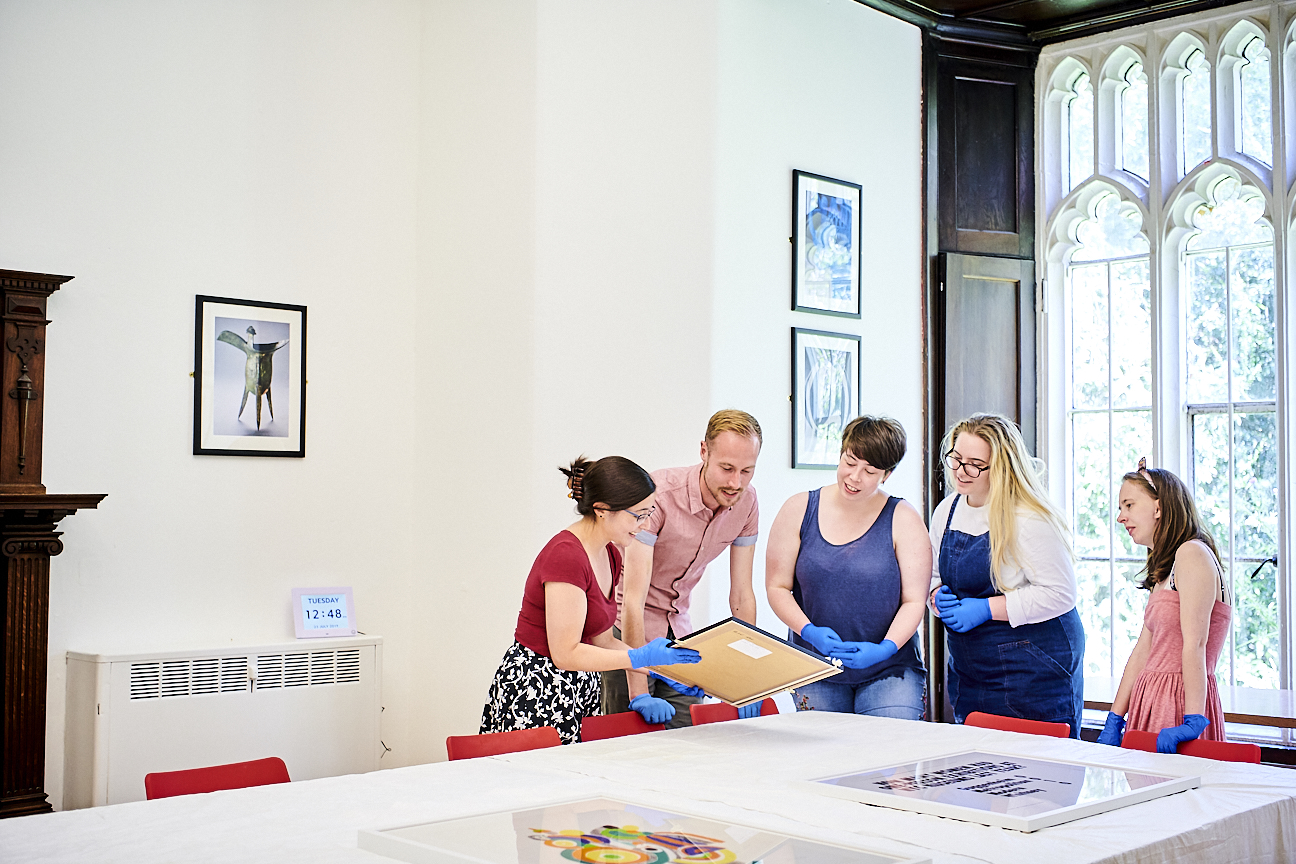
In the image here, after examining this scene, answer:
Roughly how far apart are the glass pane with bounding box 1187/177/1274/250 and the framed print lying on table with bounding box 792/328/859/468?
177 centimetres

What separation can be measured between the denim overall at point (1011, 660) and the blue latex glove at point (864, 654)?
397mm

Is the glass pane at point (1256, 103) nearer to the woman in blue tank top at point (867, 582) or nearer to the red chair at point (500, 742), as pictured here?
the woman in blue tank top at point (867, 582)

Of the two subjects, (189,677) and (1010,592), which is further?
(189,677)

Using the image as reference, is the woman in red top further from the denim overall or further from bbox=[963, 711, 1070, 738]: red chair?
the denim overall

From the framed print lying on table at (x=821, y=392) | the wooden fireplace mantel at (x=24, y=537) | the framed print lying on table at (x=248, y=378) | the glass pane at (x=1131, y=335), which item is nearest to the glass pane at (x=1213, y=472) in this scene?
the glass pane at (x=1131, y=335)

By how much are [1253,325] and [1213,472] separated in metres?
0.71

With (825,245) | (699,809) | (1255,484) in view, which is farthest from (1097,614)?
(699,809)

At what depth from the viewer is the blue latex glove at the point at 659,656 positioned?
302 centimetres

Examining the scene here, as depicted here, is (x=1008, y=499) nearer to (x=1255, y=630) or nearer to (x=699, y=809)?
(x=699, y=809)

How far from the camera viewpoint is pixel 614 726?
3.14 m

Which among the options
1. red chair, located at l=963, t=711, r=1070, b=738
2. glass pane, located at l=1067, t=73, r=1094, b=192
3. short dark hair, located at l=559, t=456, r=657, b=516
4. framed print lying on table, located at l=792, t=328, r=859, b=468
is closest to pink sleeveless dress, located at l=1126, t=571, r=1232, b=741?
red chair, located at l=963, t=711, r=1070, b=738

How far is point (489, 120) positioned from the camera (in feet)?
16.8

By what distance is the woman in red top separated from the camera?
3.02 meters

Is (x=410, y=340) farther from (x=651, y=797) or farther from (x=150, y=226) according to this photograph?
(x=651, y=797)
